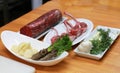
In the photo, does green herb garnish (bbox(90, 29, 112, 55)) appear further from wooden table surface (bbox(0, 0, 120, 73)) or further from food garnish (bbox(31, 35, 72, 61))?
food garnish (bbox(31, 35, 72, 61))

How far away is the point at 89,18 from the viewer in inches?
49.6

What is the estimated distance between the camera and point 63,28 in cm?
113

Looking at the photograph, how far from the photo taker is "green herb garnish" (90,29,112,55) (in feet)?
3.01

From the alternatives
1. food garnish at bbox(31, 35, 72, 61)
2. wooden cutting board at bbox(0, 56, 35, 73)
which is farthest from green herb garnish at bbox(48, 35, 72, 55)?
wooden cutting board at bbox(0, 56, 35, 73)

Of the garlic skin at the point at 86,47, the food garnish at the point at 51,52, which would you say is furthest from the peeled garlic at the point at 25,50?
the garlic skin at the point at 86,47

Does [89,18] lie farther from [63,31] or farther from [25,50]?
[25,50]

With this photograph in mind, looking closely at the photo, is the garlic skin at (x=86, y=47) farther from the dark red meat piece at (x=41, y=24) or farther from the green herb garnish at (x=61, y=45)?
the dark red meat piece at (x=41, y=24)

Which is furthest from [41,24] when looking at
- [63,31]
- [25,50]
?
[25,50]

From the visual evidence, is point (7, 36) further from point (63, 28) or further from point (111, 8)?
point (111, 8)

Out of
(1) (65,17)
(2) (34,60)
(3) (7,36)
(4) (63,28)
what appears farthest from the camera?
(1) (65,17)

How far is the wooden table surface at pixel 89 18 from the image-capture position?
0.85 metres

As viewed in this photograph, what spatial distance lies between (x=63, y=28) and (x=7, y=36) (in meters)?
0.27

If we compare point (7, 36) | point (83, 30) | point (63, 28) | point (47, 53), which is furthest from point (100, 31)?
point (7, 36)

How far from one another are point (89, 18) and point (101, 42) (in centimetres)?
33
